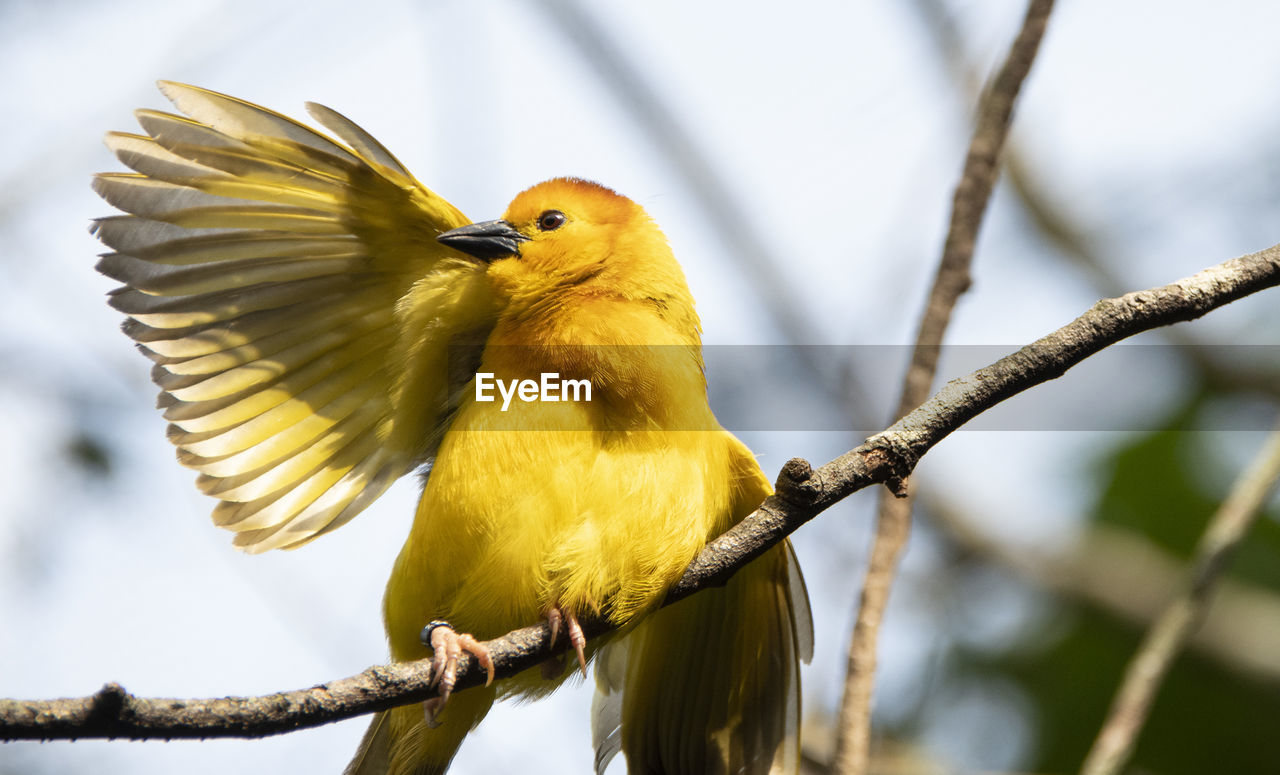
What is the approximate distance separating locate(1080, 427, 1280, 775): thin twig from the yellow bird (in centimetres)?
88

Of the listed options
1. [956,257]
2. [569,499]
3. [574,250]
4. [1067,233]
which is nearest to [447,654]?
[569,499]

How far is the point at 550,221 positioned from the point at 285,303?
2.97ft

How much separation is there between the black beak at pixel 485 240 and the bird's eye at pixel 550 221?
214 mm

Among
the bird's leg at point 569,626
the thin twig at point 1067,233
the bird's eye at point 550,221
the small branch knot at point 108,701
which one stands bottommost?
the small branch knot at point 108,701

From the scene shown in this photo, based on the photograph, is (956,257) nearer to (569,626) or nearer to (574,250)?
(574,250)

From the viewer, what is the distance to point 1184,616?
3.25 meters

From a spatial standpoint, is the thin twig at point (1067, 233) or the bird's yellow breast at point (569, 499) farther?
the thin twig at point (1067, 233)

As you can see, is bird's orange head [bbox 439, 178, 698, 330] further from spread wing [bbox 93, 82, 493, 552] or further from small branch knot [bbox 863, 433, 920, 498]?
small branch knot [bbox 863, 433, 920, 498]

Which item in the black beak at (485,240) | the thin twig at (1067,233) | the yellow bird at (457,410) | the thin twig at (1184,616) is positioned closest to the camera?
the yellow bird at (457,410)

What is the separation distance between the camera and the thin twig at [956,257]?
328cm

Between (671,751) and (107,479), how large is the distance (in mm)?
3323

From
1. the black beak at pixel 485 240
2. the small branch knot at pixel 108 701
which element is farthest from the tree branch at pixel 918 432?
the black beak at pixel 485 240

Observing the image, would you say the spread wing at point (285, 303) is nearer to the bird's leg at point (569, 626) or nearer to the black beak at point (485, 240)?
the black beak at point (485, 240)

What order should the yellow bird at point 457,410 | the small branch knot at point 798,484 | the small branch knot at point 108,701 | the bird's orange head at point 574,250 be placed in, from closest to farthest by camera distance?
1. the small branch knot at point 108,701
2. the small branch knot at point 798,484
3. the yellow bird at point 457,410
4. the bird's orange head at point 574,250
